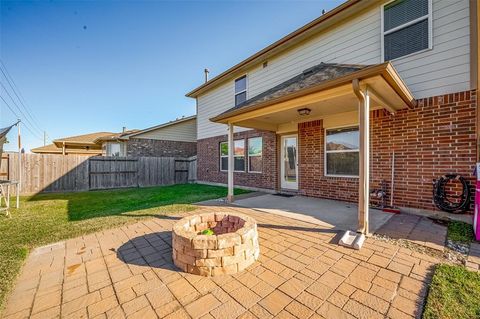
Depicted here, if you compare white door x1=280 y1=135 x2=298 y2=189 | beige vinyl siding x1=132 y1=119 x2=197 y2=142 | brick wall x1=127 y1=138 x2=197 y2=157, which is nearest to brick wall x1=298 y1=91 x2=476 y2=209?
white door x1=280 y1=135 x2=298 y2=189

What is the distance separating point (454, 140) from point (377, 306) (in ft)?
14.7

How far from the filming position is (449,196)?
14.4ft

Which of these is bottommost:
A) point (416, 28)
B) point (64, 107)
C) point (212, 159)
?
point (212, 159)

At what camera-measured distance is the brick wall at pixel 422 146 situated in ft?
13.9

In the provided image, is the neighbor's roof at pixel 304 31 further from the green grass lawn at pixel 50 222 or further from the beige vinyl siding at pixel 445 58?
the green grass lawn at pixel 50 222

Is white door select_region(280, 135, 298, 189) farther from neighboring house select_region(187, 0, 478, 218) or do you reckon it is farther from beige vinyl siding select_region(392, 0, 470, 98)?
beige vinyl siding select_region(392, 0, 470, 98)

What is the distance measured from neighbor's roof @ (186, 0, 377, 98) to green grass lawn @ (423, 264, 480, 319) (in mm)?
6265

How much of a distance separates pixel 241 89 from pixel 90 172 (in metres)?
8.36

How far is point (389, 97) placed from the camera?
421 cm

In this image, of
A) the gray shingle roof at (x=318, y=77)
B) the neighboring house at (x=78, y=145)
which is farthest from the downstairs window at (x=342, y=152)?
the neighboring house at (x=78, y=145)

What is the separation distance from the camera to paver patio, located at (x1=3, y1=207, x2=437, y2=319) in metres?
1.87

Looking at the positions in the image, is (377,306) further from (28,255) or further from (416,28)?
(416,28)

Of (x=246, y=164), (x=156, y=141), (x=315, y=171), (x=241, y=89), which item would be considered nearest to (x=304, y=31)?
(x=241, y=89)

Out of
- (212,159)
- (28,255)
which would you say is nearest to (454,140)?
(28,255)
